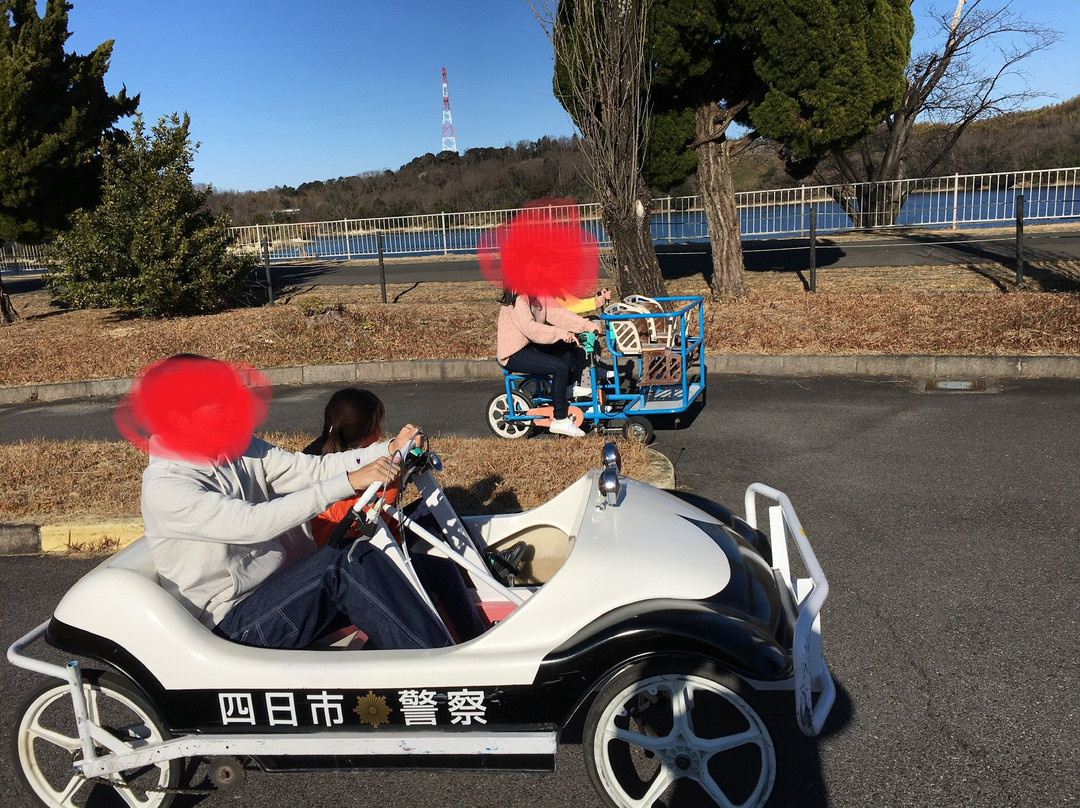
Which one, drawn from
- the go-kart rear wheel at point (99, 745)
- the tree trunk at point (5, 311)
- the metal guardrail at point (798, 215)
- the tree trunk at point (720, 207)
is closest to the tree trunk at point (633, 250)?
the tree trunk at point (720, 207)

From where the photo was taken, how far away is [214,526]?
2.83m

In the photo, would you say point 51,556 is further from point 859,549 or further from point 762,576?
point 859,549

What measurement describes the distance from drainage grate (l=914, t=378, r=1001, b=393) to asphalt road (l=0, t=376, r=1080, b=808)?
133mm

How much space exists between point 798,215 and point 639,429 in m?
17.7

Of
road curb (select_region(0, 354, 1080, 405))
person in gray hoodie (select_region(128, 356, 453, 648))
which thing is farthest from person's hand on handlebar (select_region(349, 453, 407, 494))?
road curb (select_region(0, 354, 1080, 405))

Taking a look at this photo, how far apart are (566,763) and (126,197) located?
13.4m

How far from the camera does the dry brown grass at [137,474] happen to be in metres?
5.73

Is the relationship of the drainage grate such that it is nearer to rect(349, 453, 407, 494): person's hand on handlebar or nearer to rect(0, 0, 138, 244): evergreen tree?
rect(349, 453, 407, 494): person's hand on handlebar

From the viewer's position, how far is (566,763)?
3.16m

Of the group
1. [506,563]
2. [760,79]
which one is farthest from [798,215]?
[506,563]

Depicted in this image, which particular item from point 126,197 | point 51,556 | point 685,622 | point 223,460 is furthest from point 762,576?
point 126,197

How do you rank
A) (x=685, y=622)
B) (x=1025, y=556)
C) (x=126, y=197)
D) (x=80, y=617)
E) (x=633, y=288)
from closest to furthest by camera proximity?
(x=685, y=622)
(x=80, y=617)
(x=1025, y=556)
(x=633, y=288)
(x=126, y=197)

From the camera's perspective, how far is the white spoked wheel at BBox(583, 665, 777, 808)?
260 centimetres

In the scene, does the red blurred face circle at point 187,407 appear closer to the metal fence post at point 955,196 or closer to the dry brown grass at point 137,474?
the dry brown grass at point 137,474
